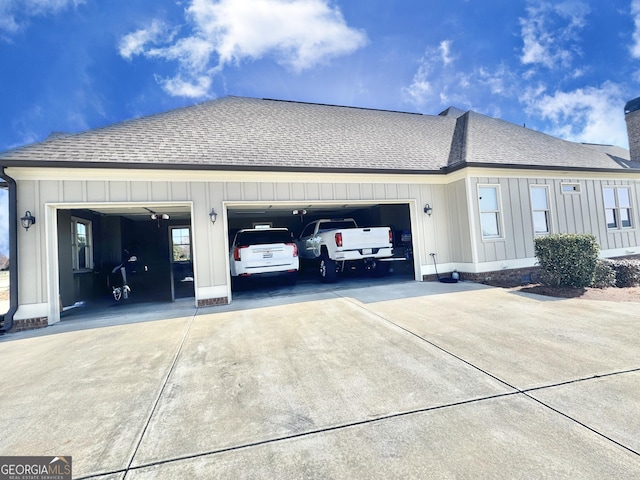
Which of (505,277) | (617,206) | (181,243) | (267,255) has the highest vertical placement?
(617,206)

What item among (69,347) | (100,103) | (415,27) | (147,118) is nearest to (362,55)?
(415,27)

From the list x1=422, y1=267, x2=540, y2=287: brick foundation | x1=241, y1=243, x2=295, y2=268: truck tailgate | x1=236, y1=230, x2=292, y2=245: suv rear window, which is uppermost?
x1=236, y1=230, x2=292, y2=245: suv rear window

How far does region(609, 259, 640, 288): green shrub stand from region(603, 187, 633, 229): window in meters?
3.70

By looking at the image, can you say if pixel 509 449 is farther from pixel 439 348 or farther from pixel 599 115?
pixel 599 115

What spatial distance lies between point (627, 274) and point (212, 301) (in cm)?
1071

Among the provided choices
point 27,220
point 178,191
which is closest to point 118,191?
point 178,191

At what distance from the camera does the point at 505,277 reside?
8867 millimetres

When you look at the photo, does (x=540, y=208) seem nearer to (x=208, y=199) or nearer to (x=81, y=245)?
(x=208, y=199)

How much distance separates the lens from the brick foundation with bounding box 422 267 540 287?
338 inches

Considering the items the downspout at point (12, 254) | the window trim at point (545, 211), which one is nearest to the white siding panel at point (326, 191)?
the window trim at point (545, 211)

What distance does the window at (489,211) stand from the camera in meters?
8.88

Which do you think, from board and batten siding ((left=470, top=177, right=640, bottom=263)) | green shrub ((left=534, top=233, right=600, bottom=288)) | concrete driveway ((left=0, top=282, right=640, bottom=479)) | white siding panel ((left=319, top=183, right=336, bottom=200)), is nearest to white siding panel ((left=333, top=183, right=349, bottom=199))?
white siding panel ((left=319, top=183, right=336, bottom=200))

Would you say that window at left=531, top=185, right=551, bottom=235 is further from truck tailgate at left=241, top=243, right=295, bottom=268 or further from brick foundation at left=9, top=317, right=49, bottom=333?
brick foundation at left=9, top=317, right=49, bottom=333

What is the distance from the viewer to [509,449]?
1.96 meters
